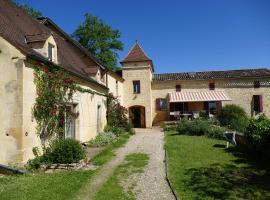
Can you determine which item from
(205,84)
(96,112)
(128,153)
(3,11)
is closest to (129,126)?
(96,112)

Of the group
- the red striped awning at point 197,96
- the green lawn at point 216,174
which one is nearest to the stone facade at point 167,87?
the red striped awning at point 197,96

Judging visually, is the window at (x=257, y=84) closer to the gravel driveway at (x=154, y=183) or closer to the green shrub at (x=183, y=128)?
the green shrub at (x=183, y=128)

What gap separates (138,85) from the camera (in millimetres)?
33969

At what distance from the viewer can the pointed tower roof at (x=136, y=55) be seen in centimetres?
3356

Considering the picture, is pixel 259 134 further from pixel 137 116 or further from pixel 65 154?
pixel 137 116

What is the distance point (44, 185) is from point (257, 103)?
3185 centimetres

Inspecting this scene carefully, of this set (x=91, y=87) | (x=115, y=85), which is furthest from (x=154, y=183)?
(x=115, y=85)

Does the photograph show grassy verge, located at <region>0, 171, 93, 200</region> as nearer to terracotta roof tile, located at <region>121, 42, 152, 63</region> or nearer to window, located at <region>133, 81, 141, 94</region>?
window, located at <region>133, 81, 141, 94</region>

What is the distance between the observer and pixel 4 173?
10812 millimetres

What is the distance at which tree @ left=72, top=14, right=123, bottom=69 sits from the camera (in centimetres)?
4231

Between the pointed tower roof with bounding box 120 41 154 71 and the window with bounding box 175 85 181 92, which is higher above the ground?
the pointed tower roof with bounding box 120 41 154 71

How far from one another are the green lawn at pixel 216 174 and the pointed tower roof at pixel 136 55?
64.5 feet

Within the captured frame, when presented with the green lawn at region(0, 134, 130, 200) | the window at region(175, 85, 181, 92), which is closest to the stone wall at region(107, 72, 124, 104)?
the window at region(175, 85, 181, 92)

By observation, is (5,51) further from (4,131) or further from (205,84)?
(205,84)
